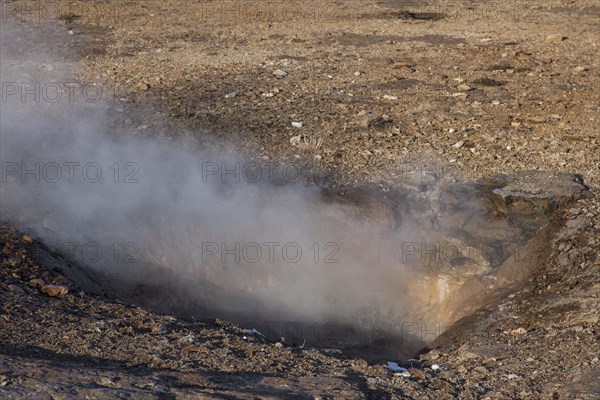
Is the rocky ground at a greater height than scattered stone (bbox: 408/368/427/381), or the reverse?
the rocky ground

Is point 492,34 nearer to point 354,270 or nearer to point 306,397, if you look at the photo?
point 354,270

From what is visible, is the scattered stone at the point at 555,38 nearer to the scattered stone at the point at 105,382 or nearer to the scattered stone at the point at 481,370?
the scattered stone at the point at 481,370

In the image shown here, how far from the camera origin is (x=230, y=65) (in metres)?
9.37

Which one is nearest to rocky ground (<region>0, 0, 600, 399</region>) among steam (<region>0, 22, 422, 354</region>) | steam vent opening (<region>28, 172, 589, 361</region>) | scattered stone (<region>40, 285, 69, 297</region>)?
scattered stone (<region>40, 285, 69, 297</region>)

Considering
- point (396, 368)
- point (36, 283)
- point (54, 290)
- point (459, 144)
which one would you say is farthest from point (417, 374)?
point (459, 144)

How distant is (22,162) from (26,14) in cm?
513

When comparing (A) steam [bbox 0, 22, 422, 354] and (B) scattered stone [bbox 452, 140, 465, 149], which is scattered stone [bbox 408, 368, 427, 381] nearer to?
(A) steam [bbox 0, 22, 422, 354]

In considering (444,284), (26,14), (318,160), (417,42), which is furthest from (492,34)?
(26,14)

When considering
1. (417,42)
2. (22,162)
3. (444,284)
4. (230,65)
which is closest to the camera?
(444,284)

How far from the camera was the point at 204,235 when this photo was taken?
6320 millimetres

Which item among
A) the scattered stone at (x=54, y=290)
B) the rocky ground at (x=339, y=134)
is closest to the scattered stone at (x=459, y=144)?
the rocky ground at (x=339, y=134)

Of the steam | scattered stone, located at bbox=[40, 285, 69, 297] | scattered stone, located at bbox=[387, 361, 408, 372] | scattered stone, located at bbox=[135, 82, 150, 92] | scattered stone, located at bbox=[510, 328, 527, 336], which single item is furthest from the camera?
scattered stone, located at bbox=[135, 82, 150, 92]

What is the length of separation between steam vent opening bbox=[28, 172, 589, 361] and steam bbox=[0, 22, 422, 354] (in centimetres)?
1

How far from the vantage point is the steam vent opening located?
20.1ft
